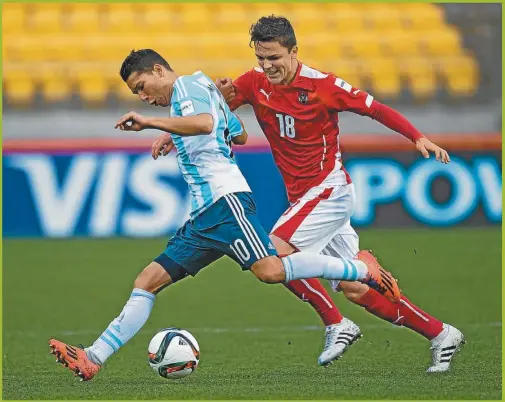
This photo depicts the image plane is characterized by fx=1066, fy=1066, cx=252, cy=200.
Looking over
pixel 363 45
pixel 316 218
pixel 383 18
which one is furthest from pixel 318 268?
pixel 383 18

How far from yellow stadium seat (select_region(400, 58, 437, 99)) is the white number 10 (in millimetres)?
10697

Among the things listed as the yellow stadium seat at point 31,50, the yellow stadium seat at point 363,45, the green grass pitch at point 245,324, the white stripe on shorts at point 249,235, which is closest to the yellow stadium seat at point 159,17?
the yellow stadium seat at point 31,50

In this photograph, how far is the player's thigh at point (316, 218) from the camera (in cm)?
644

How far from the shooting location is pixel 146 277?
603 centimetres

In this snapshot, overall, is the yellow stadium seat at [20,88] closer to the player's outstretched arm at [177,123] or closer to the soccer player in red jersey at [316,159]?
the soccer player in red jersey at [316,159]

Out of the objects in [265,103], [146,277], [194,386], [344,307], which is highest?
[265,103]

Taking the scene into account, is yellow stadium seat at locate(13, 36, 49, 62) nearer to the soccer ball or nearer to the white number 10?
the white number 10

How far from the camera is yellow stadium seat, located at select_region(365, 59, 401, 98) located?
56.4 feet

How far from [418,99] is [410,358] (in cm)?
1060

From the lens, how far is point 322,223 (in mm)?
6484

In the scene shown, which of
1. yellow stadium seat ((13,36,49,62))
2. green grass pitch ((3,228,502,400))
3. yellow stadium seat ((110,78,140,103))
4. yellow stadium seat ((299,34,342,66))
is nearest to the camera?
green grass pitch ((3,228,502,400))

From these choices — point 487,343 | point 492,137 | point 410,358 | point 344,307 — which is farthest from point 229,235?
point 492,137

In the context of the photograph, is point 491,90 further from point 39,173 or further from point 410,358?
point 410,358

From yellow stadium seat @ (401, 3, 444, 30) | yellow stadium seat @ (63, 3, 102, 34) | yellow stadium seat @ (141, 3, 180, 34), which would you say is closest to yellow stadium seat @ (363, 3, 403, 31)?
yellow stadium seat @ (401, 3, 444, 30)
